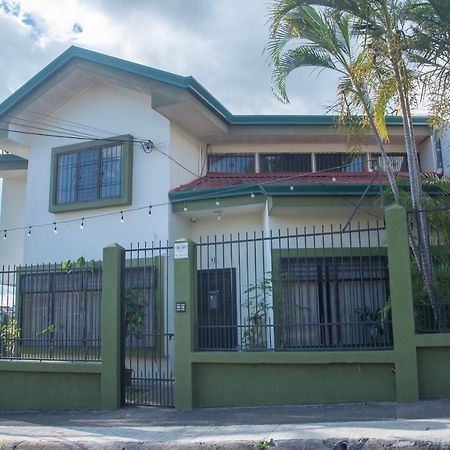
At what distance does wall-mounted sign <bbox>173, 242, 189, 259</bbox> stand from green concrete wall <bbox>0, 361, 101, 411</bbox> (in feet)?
6.71

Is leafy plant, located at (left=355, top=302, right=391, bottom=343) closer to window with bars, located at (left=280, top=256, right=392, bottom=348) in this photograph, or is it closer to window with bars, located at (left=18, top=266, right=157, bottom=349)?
window with bars, located at (left=280, top=256, right=392, bottom=348)

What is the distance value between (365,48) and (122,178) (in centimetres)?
570

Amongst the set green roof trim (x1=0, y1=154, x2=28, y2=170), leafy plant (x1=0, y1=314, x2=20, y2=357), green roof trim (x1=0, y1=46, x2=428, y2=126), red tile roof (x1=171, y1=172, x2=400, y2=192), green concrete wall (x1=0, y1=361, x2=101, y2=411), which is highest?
green roof trim (x1=0, y1=46, x2=428, y2=126)

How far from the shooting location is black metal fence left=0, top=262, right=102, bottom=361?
8703 mm

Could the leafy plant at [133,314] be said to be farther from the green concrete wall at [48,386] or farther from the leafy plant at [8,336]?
the leafy plant at [8,336]

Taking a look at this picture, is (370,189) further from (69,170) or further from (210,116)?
(69,170)

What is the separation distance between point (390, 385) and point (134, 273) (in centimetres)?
564

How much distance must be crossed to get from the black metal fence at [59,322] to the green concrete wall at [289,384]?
1925mm

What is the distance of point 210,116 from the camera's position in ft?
39.1

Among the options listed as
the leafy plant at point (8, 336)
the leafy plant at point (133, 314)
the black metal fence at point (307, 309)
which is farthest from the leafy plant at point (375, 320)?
the leafy plant at point (8, 336)

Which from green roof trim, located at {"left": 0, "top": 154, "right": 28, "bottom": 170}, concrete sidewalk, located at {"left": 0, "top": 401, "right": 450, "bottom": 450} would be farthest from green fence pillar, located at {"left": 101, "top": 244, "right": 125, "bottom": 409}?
green roof trim, located at {"left": 0, "top": 154, "right": 28, "bottom": 170}

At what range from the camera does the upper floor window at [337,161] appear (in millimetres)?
13156

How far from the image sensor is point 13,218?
48.2ft

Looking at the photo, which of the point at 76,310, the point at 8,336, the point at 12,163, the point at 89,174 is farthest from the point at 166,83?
the point at 12,163
